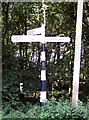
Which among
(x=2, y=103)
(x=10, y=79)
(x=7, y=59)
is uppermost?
(x=7, y=59)

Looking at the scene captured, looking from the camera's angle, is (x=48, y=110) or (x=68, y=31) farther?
(x=68, y=31)

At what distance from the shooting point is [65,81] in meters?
6.12

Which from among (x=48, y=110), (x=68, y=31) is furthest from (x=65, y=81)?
(x=48, y=110)

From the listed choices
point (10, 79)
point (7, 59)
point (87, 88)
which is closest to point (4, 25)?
point (7, 59)

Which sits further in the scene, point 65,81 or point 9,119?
point 65,81

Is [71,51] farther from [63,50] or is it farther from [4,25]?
[4,25]

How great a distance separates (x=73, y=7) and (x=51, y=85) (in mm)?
1718

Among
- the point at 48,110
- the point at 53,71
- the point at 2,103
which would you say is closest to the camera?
the point at 48,110

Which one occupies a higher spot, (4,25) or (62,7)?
(62,7)

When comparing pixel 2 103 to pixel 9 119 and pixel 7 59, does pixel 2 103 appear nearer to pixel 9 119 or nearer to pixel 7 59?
pixel 7 59

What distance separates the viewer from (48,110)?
162 inches

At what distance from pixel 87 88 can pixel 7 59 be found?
72.8 inches

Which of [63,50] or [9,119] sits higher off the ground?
[63,50]

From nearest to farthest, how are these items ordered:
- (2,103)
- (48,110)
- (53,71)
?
(48,110), (2,103), (53,71)
